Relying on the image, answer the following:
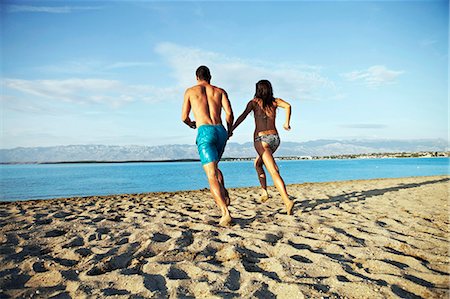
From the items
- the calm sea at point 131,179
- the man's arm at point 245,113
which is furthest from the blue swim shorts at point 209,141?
the calm sea at point 131,179

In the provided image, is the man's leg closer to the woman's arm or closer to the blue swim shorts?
the blue swim shorts

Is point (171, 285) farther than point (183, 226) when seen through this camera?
No

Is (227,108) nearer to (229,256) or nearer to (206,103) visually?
(206,103)

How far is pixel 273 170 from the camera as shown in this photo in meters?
4.91

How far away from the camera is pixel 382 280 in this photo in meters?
2.38

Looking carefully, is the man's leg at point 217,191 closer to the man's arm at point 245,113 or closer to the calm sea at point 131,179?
the man's arm at point 245,113

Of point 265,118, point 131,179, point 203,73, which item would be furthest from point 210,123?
point 131,179

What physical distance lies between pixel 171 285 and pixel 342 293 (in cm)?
136

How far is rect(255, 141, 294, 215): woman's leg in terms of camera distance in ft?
15.6

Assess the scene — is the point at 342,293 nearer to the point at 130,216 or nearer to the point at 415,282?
the point at 415,282

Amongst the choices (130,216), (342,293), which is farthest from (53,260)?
(342,293)

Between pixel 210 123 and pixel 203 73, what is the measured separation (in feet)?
2.88

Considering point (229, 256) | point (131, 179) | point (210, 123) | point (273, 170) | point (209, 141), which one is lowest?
point (131, 179)

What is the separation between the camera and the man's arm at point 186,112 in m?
4.44
